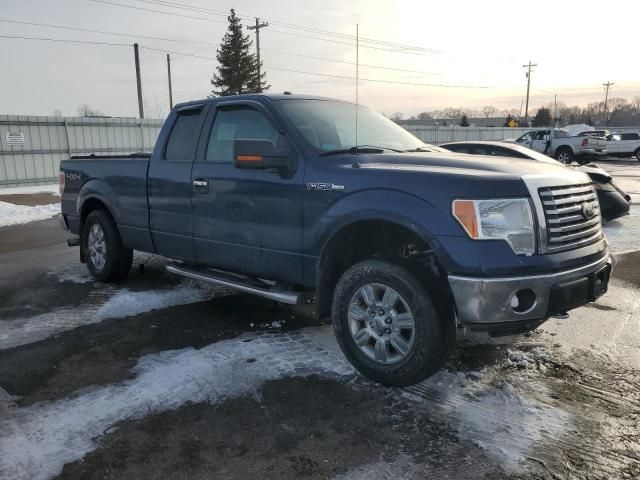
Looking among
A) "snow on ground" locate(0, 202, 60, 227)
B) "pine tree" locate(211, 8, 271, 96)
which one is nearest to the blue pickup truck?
"snow on ground" locate(0, 202, 60, 227)

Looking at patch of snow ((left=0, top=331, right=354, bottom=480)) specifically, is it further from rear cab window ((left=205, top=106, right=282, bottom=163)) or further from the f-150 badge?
rear cab window ((left=205, top=106, right=282, bottom=163))

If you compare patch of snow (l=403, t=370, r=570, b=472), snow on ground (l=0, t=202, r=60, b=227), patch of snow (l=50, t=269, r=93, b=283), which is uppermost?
patch of snow (l=403, t=370, r=570, b=472)

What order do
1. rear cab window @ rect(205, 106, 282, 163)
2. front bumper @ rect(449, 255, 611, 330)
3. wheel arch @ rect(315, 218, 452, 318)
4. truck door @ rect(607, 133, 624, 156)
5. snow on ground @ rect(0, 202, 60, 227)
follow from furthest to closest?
truck door @ rect(607, 133, 624, 156) → snow on ground @ rect(0, 202, 60, 227) → rear cab window @ rect(205, 106, 282, 163) → wheel arch @ rect(315, 218, 452, 318) → front bumper @ rect(449, 255, 611, 330)

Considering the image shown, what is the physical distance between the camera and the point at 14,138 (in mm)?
18031

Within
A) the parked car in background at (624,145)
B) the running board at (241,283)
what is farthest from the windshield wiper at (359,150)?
the parked car in background at (624,145)

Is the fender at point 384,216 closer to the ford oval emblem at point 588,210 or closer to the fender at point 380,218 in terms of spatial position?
the fender at point 380,218

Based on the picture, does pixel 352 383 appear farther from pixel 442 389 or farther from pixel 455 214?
pixel 455 214

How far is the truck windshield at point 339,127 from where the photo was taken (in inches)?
170

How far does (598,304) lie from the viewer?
542 centimetres

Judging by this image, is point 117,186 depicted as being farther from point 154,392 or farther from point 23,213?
point 23,213

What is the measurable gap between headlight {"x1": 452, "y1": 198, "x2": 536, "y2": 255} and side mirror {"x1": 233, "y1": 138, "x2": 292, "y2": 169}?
1.41 metres

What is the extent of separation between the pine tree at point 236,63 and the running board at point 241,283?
4513 centimetres

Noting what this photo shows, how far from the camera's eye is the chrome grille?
3.33 metres

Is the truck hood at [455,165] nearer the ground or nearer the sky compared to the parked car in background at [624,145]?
nearer the sky
